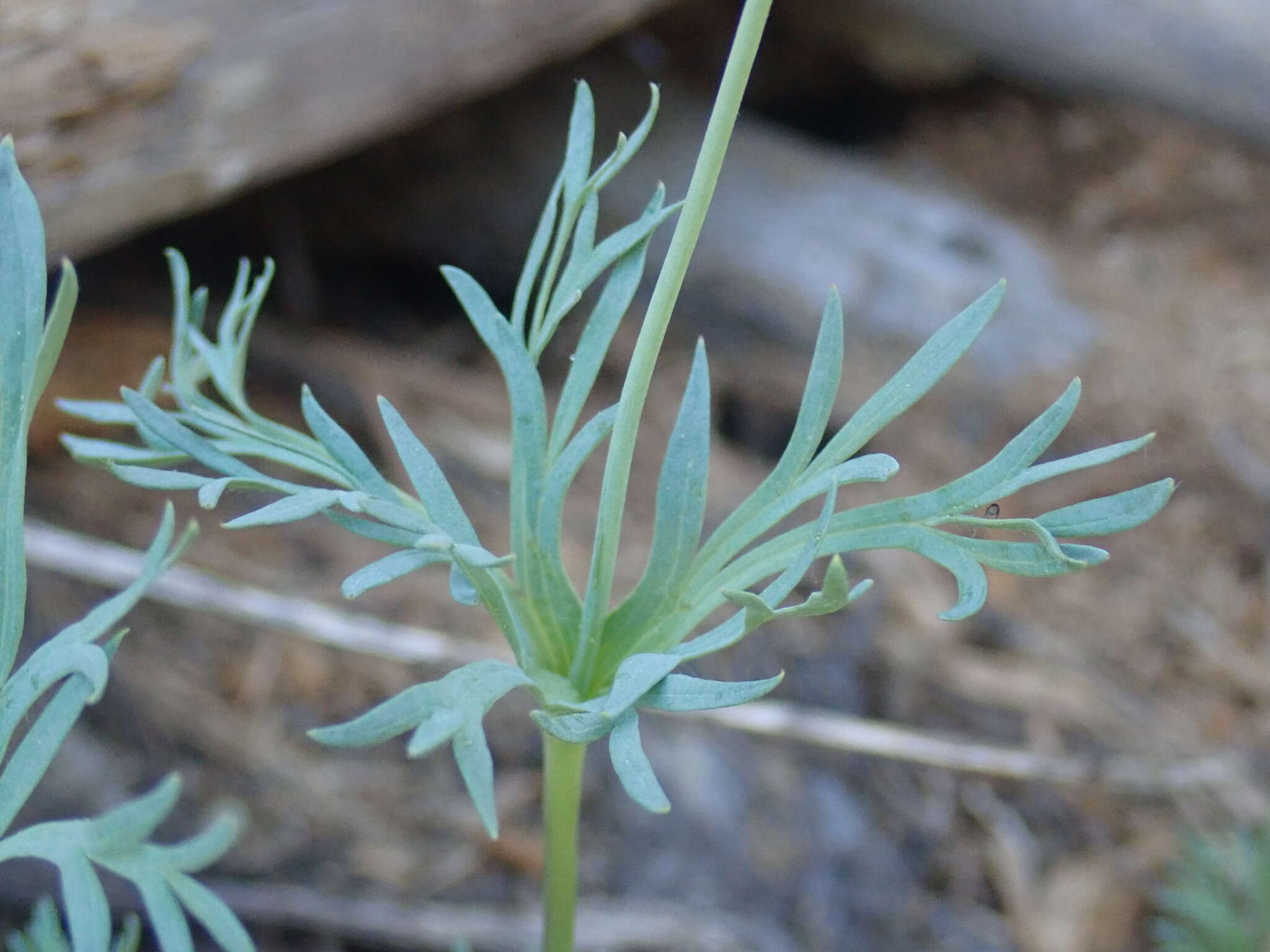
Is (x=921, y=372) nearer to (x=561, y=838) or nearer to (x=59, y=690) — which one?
(x=561, y=838)

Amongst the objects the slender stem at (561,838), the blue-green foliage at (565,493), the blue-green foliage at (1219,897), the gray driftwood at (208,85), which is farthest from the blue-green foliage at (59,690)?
the blue-green foliage at (1219,897)

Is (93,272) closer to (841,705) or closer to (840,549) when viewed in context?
(841,705)

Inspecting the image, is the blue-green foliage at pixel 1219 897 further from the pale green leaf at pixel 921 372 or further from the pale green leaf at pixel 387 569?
the pale green leaf at pixel 387 569

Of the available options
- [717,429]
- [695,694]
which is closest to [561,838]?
[695,694]

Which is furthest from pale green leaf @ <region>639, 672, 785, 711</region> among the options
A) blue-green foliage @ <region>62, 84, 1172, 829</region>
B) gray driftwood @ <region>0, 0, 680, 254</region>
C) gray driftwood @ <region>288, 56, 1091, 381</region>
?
gray driftwood @ <region>288, 56, 1091, 381</region>

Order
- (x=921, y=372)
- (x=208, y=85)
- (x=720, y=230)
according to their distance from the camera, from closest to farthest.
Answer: (x=921, y=372) → (x=208, y=85) → (x=720, y=230)

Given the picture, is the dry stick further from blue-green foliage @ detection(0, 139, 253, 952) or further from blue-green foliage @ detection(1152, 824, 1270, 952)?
blue-green foliage @ detection(0, 139, 253, 952)
